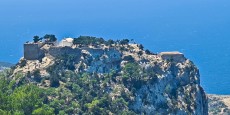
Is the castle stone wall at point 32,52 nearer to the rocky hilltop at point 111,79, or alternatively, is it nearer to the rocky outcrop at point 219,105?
the rocky hilltop at point 111,79

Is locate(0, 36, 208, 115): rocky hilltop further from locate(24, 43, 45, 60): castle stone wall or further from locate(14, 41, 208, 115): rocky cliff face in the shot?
locate(24, 43, 45, 60): castle stone wall

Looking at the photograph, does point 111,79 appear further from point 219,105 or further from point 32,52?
point 219,105

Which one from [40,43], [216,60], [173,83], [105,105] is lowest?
[105,105]

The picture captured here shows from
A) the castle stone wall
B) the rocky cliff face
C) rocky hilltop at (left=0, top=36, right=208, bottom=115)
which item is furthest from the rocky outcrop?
the castle stone wall

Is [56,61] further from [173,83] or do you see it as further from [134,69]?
[173,83]

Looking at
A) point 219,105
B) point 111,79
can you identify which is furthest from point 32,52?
point 219,105

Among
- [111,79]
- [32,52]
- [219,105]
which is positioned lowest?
[111,79]

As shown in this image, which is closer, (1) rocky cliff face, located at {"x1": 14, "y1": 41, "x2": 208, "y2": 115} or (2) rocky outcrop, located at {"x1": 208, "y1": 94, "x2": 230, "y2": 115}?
(1) rocky cliff face, located at {"x1": 14, "y1": 41, "x2": 208, "y2": 115}

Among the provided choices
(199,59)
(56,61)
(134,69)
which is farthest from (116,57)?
(199,59)
